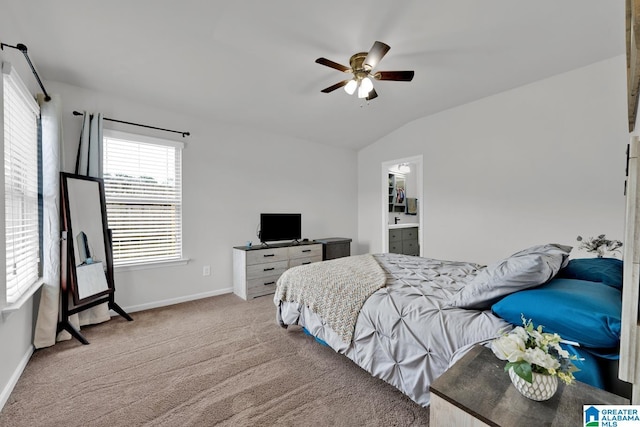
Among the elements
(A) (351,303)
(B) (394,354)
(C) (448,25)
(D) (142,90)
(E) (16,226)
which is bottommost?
(B) (394,354)

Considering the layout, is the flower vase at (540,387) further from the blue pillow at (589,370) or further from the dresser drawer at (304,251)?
the dresser drawer at (304,251)

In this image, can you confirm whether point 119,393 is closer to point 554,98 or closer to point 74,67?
point 74,67

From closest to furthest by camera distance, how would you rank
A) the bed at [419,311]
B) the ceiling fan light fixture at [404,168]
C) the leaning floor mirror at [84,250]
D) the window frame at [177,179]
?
the bed at [419,311] < the leaning floor mirror at [84,250] < the window frame at [177,179] < the ceiling fan light fixture at [404,168]

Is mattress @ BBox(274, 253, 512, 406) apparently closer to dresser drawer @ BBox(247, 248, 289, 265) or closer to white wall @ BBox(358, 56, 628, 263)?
dresser drawer @ BBox(247, 248, 289, 265)

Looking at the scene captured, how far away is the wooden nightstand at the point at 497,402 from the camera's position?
0.89 metres

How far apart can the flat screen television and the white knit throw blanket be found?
5.26 feet

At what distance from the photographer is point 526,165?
3.40 m

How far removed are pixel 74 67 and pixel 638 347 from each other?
4.09m

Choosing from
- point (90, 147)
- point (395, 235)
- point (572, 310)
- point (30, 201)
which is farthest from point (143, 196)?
point (395, 235)

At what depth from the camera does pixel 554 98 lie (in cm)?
316

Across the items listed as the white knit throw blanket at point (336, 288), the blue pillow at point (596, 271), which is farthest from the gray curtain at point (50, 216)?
the blue pillow at point (596, 271)

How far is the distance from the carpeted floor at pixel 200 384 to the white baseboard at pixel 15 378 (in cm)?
3

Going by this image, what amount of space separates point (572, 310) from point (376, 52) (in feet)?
6.90

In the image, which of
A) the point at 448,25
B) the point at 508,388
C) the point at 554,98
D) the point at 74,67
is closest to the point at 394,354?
the point at 508,388
